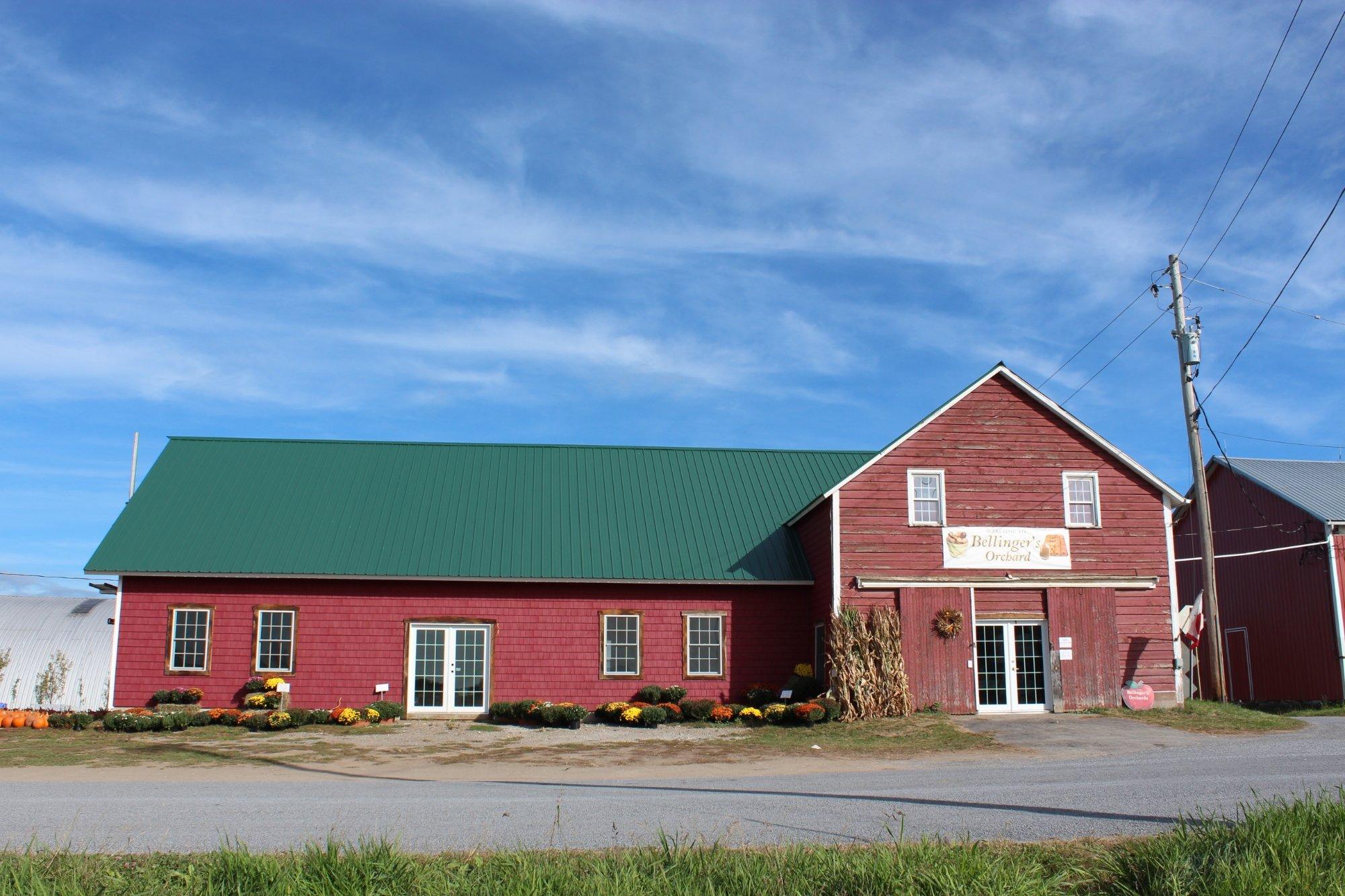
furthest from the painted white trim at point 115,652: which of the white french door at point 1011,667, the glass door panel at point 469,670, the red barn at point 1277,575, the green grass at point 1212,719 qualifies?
the red barn at point 1277,575

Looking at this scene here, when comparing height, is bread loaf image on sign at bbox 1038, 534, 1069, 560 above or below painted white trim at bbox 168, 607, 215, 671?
above

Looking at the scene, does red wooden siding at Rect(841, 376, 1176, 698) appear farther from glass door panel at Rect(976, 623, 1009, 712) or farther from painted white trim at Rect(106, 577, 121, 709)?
painted white trim at Rect(106, 577, 121, 709)

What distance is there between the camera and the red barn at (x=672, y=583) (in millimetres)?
24484

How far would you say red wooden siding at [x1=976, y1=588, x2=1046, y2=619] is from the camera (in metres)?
24.5

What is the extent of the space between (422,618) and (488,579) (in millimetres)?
1848

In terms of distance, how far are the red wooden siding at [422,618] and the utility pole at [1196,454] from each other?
9.30 m

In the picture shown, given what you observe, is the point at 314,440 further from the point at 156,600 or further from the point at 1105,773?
the point at 1105,773

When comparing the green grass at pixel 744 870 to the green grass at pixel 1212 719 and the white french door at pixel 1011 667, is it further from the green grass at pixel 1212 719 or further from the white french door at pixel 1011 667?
the white french door at pixel 1011 667

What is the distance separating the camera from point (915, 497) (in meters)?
25.0

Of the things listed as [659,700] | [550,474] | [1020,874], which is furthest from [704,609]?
[1020,874]

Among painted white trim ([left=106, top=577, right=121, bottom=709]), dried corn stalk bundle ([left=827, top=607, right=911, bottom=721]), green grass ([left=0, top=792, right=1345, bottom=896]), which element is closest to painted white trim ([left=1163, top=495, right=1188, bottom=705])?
dried corn stalk bundle ([left=827, top=607, right=911, bottom=721])

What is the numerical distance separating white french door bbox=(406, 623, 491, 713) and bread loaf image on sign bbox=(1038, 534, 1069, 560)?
511 inches

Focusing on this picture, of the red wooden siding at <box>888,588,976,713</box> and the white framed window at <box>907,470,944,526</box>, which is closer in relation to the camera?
the red wooden siding at <box>888,588,976,713</box>

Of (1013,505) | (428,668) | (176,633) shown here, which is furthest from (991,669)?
(176,633)
